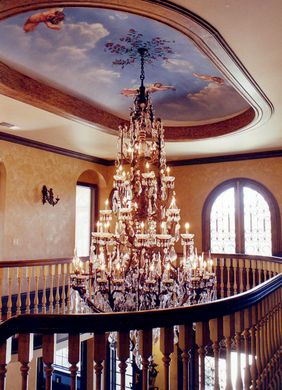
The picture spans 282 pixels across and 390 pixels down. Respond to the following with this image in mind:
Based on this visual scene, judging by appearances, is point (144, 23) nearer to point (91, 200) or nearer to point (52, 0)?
point (52, 0)

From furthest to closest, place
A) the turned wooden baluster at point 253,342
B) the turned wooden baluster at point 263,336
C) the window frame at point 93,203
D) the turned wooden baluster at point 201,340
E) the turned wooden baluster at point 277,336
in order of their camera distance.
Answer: the window frame at point 93,203 < the turned wooden baluster at point 277,336 < the turned wooden baluster at point 263,336 < the turned wooden baluster at point 253,342 < the turned wooden baluster at point 201,340

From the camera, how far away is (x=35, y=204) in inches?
319

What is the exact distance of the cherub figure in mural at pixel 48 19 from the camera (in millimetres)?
3654

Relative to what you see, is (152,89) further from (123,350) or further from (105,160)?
(123,350)

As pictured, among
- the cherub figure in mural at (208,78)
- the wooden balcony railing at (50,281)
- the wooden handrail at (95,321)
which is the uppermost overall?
the cherub figure in mural at (208,78)

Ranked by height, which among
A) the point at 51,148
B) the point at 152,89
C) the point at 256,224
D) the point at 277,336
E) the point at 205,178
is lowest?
the point at 277,336

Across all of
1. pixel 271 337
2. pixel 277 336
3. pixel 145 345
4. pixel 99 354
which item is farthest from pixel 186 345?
pixel 277 336

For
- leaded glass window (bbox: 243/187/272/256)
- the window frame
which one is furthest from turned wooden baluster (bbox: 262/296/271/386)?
the window frame

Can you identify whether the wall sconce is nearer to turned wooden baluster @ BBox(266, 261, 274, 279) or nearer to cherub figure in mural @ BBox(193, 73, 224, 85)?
cherub figure in mural @ BBox(193, 73, 224, 85)

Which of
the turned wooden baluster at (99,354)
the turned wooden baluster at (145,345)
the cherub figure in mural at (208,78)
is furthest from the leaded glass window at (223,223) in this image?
the turned wooden baluster at (99,354)

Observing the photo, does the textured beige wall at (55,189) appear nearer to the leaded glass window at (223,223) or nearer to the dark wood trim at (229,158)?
the dark wood trim at (229,158)

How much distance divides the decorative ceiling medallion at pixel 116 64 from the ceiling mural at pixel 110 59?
0.04 ft

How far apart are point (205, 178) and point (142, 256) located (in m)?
5.35

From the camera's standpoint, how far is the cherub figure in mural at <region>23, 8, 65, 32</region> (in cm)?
365
